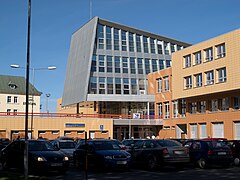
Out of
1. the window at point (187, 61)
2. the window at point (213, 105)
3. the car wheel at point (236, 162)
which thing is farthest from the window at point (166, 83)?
the car wheel at point (236, 162)

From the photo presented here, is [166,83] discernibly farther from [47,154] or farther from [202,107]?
[47,154]

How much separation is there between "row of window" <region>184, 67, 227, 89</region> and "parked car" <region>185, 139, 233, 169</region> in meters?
23.1

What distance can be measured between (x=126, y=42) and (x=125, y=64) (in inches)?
151

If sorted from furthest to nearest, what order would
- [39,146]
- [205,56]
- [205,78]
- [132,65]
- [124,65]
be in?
[132,65] → [124,65] → [205,56] → [205,78] → [39,146]

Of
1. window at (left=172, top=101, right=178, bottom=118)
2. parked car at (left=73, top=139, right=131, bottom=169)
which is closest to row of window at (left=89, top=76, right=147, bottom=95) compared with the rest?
window at (left=172, top=101, right=178, bottom=118)

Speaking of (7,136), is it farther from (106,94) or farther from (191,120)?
(191,120)

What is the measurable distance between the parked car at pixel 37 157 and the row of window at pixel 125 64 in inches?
1589

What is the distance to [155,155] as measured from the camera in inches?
736

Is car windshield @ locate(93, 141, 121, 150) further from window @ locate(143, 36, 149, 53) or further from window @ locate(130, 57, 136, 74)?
window @ locate(143, 36, 149, 53)

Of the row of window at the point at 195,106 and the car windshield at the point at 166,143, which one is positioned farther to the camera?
the row of window at the point at 195,106

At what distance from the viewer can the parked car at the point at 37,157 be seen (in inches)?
647

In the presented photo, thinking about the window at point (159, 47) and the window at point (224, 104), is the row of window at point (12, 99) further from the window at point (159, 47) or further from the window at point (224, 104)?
the window at point (224, 104)

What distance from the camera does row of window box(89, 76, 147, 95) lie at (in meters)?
58.4

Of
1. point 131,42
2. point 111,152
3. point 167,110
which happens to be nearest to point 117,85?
point 131,42
